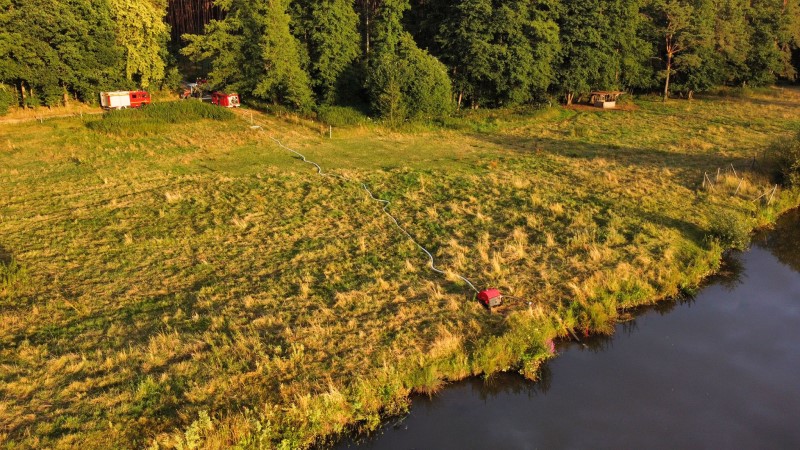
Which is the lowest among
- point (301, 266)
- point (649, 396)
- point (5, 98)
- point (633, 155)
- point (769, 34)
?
point (649, 396)

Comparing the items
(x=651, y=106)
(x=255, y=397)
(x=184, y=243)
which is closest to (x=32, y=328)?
(x=184, y=243)

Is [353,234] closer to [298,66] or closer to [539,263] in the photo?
[539,263]

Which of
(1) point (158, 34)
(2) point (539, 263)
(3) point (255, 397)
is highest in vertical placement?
(1) point (158, 34)

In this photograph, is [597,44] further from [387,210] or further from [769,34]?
[387,210]

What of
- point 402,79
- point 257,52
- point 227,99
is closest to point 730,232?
point 402,79

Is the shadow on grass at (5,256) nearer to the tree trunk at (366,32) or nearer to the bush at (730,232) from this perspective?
the bush at (730,232)

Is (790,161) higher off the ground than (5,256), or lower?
higher
